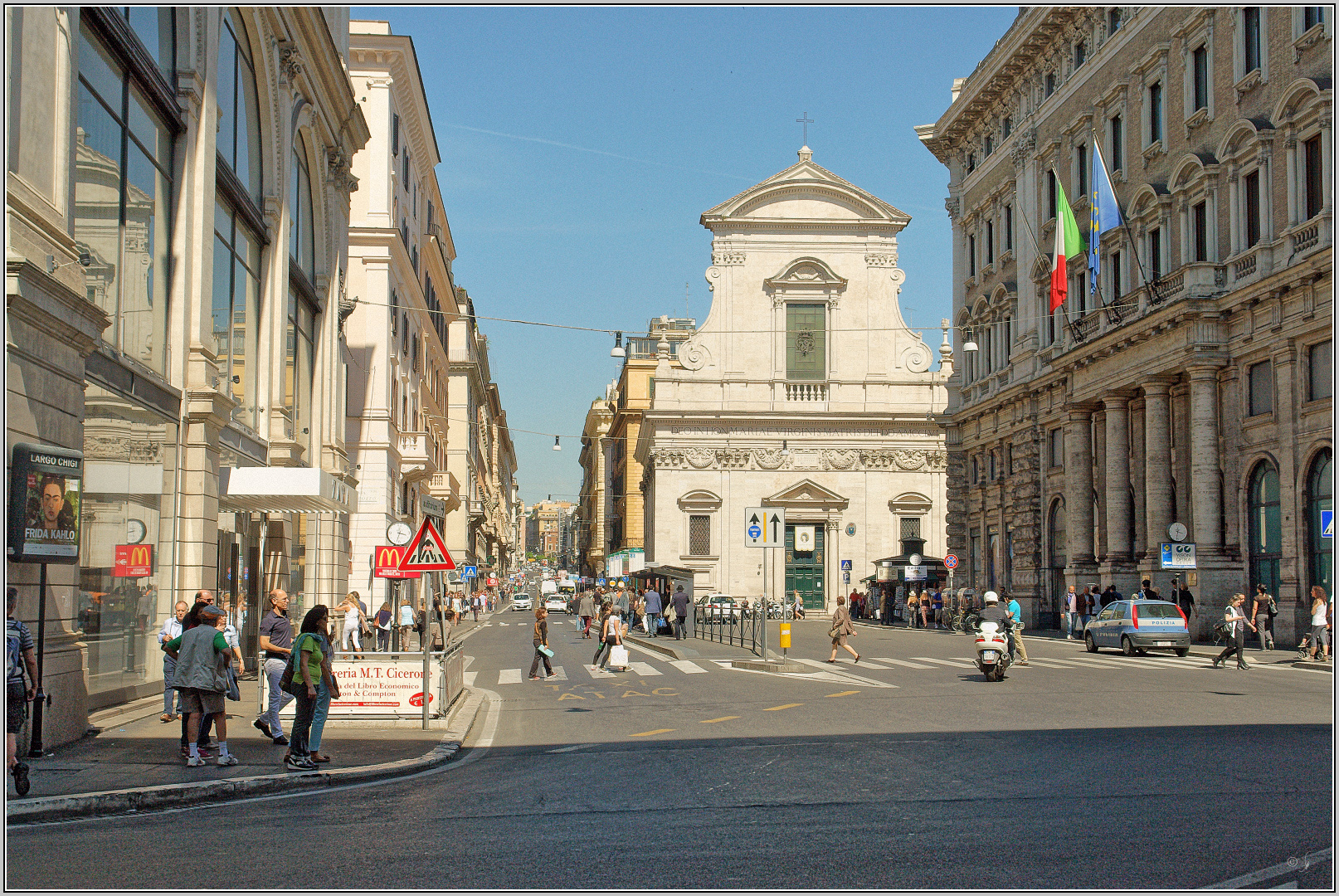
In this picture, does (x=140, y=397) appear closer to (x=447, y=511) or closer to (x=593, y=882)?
(x=593, y=882)

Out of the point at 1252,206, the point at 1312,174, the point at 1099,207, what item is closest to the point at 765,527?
the point at 1312,174

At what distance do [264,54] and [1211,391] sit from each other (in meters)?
24.5

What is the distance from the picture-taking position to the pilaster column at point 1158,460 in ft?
118

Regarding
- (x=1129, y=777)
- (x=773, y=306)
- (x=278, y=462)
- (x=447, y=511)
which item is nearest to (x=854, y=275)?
(x=773, y=306)

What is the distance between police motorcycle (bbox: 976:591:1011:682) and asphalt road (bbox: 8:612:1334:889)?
379 centimetres

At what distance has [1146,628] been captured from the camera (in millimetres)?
28422

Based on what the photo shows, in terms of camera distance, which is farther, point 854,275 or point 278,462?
point 854,275

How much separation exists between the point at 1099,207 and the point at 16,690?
34.1 meters

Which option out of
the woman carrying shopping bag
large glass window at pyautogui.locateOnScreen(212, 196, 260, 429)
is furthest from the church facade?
large glass window at pyautogui.locateOnScreen(212, 196, 260, 429)

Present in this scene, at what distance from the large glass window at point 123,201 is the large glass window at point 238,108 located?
2.80m

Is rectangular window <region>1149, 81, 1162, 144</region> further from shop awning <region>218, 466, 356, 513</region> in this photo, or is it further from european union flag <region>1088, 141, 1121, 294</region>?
shop awning <region>218, 466, 356, 513</region>

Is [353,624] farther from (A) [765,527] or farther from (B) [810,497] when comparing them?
(B) [810,497]

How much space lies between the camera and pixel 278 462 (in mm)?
25297

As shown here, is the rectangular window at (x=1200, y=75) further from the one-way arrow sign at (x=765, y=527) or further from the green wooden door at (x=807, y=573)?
the green wooden door at (x=807, y=573)
